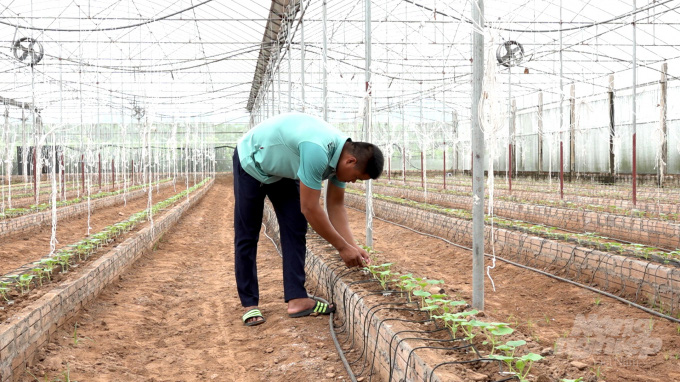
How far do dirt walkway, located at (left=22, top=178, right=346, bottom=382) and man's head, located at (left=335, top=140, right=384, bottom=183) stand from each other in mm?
979

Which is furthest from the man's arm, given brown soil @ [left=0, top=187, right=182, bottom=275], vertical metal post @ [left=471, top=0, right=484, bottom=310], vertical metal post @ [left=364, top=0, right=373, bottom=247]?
brown soil @ [left=0, top=187, right=182, bottom=275]

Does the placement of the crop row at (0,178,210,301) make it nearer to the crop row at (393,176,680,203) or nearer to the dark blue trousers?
the dark blue trousers

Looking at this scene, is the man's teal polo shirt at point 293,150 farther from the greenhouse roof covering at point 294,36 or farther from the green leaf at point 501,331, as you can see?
the greenhouse roof covering at point 294,36

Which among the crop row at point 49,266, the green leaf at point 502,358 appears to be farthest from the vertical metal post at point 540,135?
the green leaf at point 502,358

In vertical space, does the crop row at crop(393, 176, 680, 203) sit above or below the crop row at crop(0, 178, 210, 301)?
above

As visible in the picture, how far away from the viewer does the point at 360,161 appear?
9.66 ft

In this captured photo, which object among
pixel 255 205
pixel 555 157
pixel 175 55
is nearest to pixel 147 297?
pixel 255 205

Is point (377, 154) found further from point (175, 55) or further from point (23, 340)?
point (175, 55)

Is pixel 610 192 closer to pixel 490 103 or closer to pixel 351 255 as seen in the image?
pixel 490 103

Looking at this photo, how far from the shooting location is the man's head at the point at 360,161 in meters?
2.90

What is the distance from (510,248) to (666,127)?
11195mm

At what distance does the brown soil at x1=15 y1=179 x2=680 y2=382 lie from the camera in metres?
2.76

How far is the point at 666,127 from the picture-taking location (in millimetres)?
14719

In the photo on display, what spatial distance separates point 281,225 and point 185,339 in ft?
2.98
